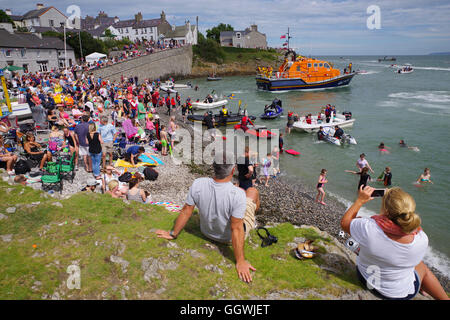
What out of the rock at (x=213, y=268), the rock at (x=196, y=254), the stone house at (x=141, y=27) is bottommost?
the rock at (x=213, y=268)

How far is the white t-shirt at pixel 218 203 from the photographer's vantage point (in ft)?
11.1

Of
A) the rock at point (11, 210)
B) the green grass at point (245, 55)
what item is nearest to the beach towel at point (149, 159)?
the rock at point (11, 210)

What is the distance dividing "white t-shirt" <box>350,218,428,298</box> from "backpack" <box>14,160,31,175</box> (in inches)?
403

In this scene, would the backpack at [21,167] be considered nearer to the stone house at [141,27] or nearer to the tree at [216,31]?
the stone house at [141,27]

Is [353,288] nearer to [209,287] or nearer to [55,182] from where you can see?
[209,287]

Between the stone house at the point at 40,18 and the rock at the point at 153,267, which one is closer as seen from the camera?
the rock at the point at 153,267

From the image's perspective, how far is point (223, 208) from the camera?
11.3 ft

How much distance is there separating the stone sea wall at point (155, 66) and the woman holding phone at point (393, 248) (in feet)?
132

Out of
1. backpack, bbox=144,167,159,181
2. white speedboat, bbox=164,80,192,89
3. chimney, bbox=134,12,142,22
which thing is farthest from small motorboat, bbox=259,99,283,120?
chimney, bbox=134,12,142,22

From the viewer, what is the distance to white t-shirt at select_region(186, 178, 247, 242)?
3375 mm

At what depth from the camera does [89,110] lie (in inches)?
647

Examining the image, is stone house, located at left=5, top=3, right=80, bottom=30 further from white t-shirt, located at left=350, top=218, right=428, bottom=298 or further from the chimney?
white t-shirt, located at left=350, top=218, right=428, bottom=298

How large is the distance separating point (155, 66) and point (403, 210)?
198 feet
